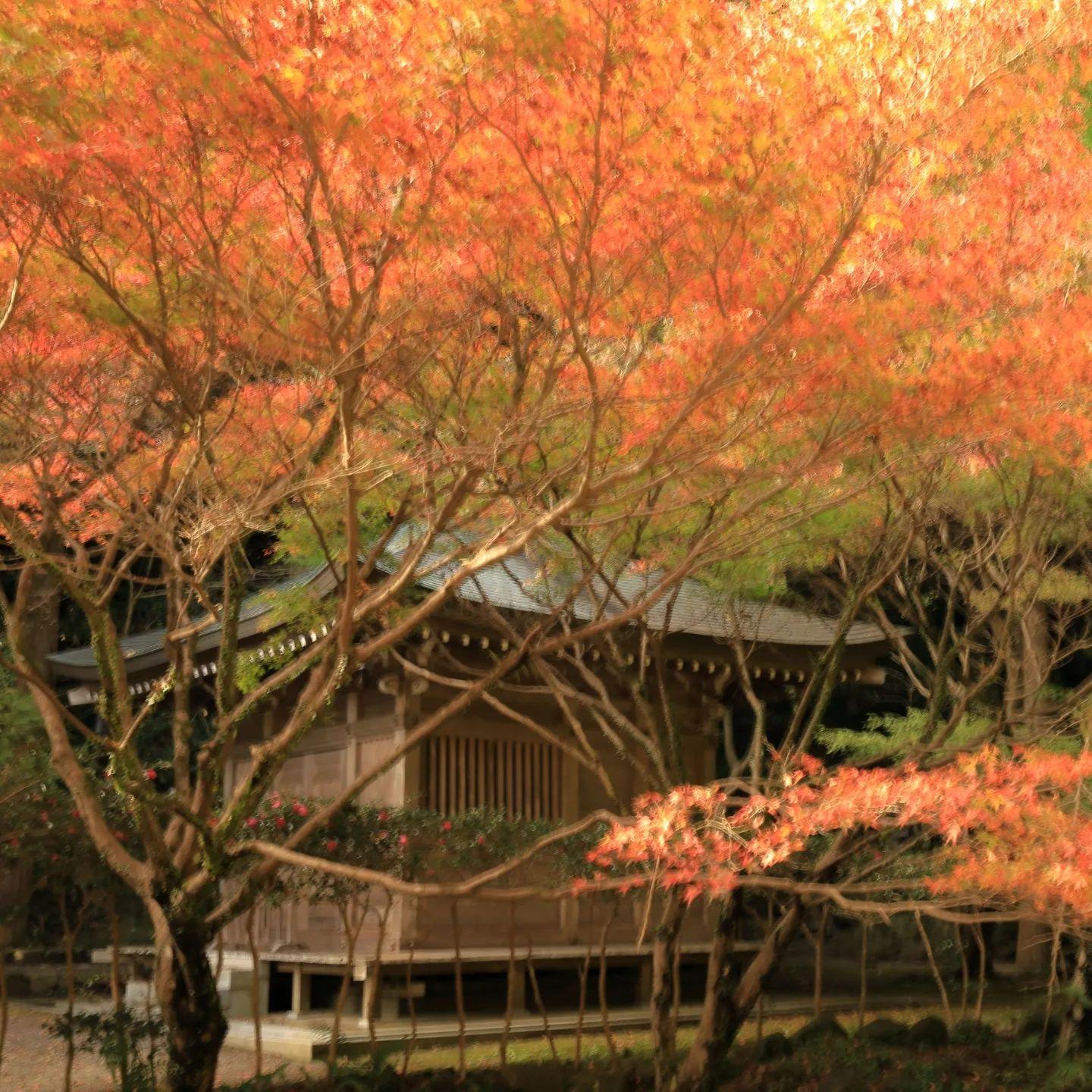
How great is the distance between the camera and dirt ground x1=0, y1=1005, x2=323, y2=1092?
9.91 metres

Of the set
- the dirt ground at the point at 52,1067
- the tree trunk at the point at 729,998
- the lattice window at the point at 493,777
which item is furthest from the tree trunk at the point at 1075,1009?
the dirt ground at the point at 52,1067

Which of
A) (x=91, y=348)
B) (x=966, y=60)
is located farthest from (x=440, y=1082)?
(x=966, y=60)

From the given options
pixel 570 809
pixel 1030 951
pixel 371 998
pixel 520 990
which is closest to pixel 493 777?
pixel 570 809

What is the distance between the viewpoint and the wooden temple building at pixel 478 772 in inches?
505

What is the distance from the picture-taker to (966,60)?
6188 mm

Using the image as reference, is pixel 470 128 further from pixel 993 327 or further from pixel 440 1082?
pixel 440 1082

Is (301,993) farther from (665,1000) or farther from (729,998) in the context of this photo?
(729,998)

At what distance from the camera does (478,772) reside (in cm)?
1389

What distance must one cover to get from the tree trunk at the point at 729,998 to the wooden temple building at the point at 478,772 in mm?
3190

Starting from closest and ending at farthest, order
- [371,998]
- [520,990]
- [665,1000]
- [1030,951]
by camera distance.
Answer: [665,1000], [371,998], [520,990], [1030,951]

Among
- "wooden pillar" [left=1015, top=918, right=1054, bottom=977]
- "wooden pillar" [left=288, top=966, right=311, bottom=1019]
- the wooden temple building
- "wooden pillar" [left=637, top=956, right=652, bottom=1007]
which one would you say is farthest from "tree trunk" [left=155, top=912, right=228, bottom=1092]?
"wooden pillar" [left=1015, top=918, right=1054, bottom=977]

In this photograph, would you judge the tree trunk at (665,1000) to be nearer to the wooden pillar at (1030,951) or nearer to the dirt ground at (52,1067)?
the dirt ground at (52,1067)

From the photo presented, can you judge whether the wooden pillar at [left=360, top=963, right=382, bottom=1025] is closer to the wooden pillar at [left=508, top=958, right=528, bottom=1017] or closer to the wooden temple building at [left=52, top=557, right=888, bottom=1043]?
the wooden temple building at [left=52, top=557, right=888, bottom=1043]

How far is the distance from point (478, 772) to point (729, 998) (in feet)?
16.4
